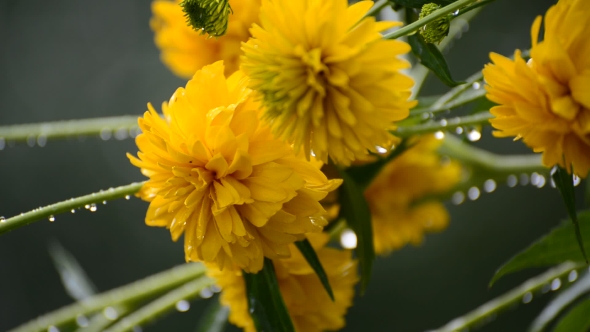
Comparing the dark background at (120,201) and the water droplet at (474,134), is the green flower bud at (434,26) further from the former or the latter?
the dark background at (120,201)

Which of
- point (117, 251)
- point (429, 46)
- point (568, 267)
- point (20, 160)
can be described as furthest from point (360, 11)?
point (20, 160)

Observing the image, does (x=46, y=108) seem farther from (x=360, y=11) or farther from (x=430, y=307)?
(x=360, y=11)

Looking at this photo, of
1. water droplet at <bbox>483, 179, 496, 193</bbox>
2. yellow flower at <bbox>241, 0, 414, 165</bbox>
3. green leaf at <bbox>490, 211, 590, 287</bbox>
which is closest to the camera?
yellow flower at <bbox>241, 0, 414, 165</bbox>

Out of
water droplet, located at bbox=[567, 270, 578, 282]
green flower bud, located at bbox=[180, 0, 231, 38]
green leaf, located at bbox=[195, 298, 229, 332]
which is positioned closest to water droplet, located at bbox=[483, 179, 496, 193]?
water droplet, located at bbox=[567, 270, 578, 282]

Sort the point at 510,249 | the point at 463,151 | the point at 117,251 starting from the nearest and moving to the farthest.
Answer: the point at 463,151 < the point at 510,249 < the point at 117,251

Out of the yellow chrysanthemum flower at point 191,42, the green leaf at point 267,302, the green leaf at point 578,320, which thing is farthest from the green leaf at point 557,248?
the yellow chrysanthemum flower at point 191,42

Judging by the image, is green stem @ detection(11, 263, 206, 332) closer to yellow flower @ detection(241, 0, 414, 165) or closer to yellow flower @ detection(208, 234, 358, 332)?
yellow flower @ detection(208, 234, 358, 332)

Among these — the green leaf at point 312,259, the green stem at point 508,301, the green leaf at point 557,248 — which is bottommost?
the green stem at point 508,301
